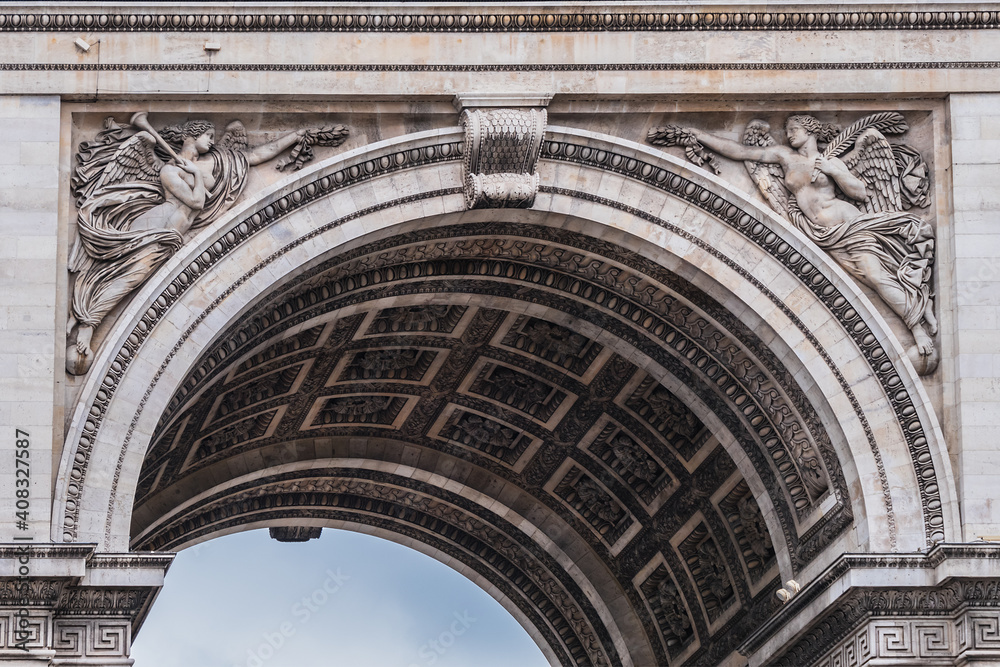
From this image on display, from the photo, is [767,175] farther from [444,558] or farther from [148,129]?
[444,558]

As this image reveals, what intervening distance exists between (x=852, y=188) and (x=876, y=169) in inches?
15.6

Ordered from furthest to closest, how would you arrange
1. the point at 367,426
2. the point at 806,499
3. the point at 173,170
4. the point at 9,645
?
the point at 367,426, the point at 806,499, the point at 173,170, the point at 9,645

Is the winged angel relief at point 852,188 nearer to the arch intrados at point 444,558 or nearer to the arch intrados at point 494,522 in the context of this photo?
the arch intrados at point 494,522

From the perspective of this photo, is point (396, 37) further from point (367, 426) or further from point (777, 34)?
point (367, 426)

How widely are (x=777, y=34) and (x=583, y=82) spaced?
2371mm

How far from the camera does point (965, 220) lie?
83.4ft

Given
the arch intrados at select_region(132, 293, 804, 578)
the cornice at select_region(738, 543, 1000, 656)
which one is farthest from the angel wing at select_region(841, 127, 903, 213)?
the cornice at select_region(738, 543, 1000, 656)

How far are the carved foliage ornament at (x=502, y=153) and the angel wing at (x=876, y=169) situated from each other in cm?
369

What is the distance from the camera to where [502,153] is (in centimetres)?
2530

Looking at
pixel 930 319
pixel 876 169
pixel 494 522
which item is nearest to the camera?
pixel 930 319

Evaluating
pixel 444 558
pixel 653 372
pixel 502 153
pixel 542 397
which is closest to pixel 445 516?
pixel 444 558

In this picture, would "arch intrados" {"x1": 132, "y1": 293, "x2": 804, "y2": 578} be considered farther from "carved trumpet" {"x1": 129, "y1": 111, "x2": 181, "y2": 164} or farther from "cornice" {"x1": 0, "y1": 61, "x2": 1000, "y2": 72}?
"cornice" {"x1": 0, "y1": 61, "x2": 1000, "y2": 72}

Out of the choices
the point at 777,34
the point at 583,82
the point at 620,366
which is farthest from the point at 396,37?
the point at 620,366

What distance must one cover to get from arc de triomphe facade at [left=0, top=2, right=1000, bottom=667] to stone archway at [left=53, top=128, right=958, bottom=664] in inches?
2.0
